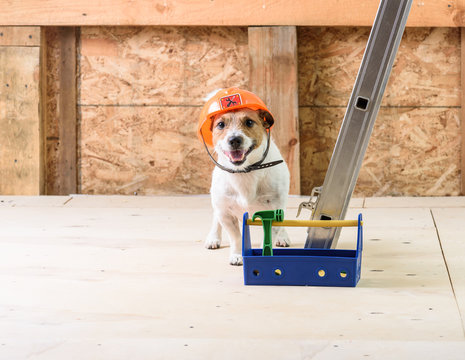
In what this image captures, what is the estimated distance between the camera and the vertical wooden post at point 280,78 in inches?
156

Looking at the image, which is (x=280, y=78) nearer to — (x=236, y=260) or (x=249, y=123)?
(x=249, y=123)

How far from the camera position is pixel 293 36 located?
3965 mm

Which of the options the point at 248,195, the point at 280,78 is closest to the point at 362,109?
the point at 248,195

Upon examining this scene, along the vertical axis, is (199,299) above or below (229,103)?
below

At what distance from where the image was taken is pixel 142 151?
414cm

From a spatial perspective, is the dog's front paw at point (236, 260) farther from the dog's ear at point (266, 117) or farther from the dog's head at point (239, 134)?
the dog's ear at point (266, 117)

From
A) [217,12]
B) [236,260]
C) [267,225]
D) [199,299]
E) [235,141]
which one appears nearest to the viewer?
[199,299]

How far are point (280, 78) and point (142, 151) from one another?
2.92 ft

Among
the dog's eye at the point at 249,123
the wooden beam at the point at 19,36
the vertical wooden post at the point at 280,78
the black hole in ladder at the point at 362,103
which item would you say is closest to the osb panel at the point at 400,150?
the vertical wooden post at the point at 280,78

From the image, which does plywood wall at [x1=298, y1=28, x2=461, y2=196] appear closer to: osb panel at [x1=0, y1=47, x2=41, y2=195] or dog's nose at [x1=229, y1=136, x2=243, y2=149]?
osb panel at [x1=0, y1=47, x2=41, y2=195]

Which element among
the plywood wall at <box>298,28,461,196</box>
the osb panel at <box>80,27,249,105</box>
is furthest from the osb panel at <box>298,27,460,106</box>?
the osb panel at <box>80,27,249,105</box>

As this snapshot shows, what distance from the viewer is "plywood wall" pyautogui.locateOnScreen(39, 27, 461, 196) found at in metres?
4.02

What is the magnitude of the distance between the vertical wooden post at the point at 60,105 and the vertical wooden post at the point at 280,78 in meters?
1.04

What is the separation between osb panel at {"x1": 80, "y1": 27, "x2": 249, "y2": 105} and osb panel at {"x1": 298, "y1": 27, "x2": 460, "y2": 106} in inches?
14.7
